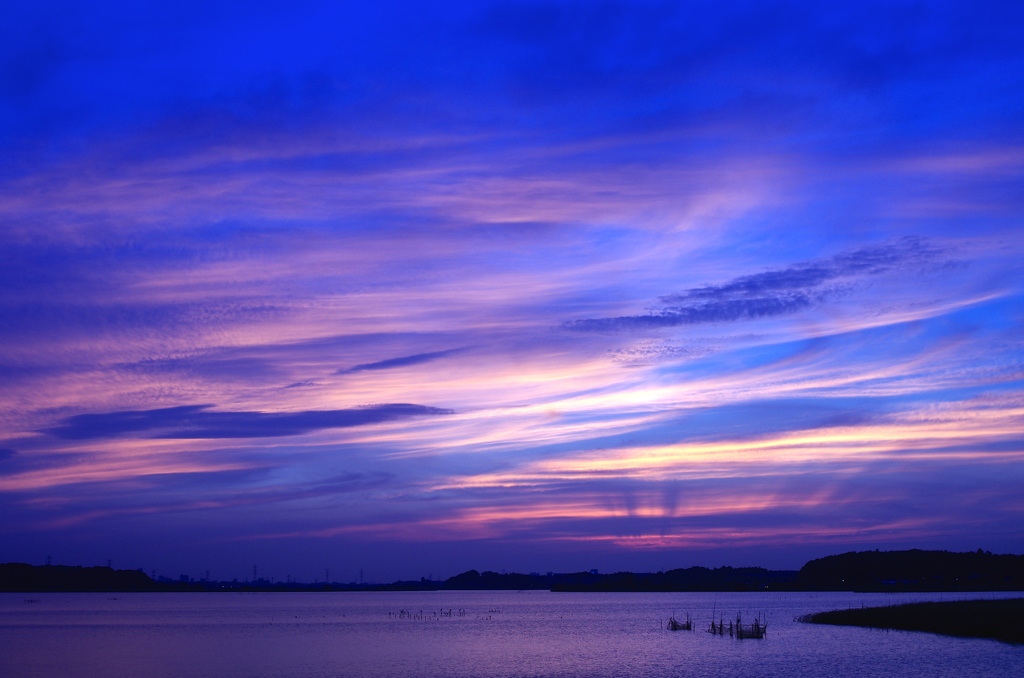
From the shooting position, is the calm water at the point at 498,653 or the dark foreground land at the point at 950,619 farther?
the dark foreground land at the point at 950,619

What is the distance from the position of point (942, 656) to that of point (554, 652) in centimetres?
2745

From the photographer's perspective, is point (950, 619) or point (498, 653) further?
point (950, 619)

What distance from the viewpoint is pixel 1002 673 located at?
46125mm

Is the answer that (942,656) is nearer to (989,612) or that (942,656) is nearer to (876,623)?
(989,612)

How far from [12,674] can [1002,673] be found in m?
55.9

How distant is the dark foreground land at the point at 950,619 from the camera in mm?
65625

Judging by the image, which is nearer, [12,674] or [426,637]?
[12,674]

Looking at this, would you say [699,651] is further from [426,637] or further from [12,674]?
[12,674]

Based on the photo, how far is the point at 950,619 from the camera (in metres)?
73.9

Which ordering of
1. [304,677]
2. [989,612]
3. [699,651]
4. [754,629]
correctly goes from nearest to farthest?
[304,677], [699,651], [989,612], [754,629]

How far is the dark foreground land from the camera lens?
65.6 m

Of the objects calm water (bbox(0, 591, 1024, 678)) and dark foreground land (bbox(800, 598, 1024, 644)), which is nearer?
calm water (bbox(0, 591, 1024, 678))

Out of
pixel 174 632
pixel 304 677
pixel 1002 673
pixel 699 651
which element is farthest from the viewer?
pixel 174 632

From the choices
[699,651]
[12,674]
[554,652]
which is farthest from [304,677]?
[699,651]
